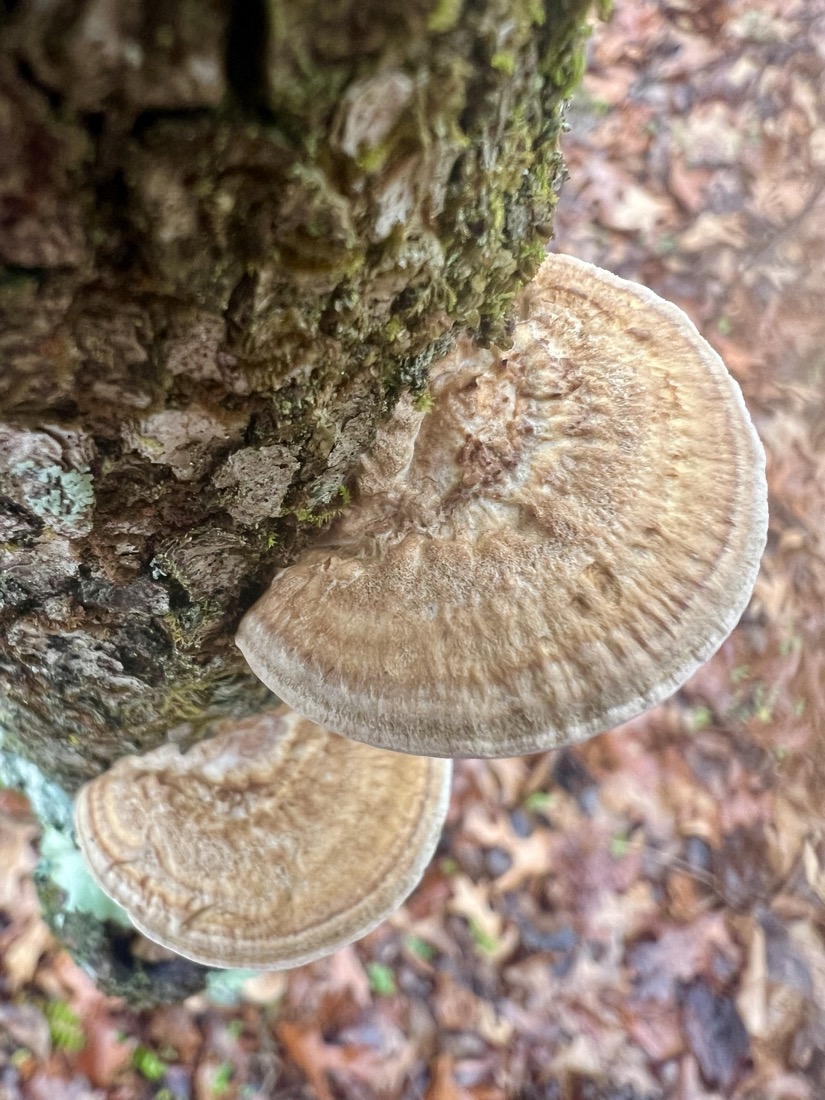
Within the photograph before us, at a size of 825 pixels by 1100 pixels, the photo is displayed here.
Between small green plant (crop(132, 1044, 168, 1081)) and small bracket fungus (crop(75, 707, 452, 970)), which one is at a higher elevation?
small bracket fungus (crop(75, 707, 452, 970))

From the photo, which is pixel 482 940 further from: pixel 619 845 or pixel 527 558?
pixel 527 558

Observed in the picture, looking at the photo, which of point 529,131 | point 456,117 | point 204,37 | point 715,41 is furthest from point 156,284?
point 715,41

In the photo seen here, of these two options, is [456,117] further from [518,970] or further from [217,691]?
[518,970]

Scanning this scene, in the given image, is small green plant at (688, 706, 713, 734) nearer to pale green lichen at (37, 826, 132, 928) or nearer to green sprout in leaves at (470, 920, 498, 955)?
green sprout in leaves at (470, 920, 498, 955)

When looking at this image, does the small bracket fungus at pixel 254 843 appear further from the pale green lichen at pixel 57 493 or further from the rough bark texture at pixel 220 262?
the pale green lichen at pixel 57 493

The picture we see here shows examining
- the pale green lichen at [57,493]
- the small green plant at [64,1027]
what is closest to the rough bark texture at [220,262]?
the pale green lichen at [57,493]

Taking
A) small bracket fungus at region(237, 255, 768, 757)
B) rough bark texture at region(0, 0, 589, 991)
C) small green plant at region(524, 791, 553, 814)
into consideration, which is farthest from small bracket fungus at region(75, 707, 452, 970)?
small green plant at region(524, 791, 553, 814)
